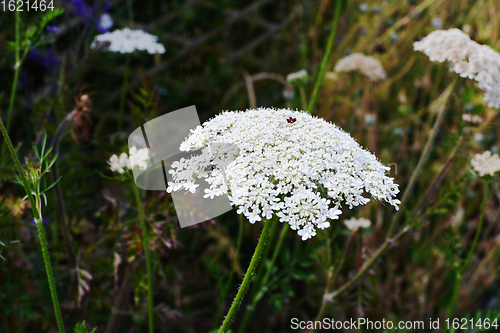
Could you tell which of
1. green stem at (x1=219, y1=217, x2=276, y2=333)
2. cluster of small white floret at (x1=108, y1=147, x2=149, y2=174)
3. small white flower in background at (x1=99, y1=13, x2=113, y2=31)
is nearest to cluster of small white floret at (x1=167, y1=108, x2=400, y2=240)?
green stem at (x1=219, y1=217, x2=276, y2=333)

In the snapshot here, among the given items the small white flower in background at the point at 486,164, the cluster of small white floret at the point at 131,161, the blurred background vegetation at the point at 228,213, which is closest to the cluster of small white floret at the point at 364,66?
the blurred background vegetation at the point at 228,213

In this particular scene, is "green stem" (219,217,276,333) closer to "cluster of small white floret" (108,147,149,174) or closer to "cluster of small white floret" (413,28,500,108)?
"cluster of small white floret" (108,147,149,174)

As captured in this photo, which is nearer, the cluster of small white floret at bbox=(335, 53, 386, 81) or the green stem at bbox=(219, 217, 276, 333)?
the green stem at bbox=(219, 217, 276, 333)

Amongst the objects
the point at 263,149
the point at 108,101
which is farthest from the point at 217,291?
the point at 108,101

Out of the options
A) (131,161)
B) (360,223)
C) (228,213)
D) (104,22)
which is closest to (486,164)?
(360,223)

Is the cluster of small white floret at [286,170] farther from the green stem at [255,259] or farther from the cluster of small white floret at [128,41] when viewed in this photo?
the cluster of small white floret at [128,41]

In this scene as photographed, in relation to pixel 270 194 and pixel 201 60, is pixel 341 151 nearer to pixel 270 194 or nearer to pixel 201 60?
pixel 270 194

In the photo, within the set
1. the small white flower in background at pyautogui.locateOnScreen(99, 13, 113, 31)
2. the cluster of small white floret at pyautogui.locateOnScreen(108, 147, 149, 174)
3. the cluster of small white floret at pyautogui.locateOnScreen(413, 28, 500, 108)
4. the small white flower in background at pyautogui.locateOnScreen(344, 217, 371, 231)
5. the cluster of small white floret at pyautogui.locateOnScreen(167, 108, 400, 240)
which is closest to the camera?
the cluster of small white floret at pyautogui.locateOnScreen(167, 108, 400, 240)
